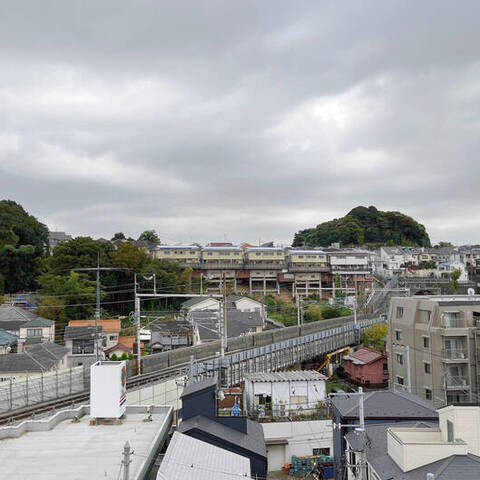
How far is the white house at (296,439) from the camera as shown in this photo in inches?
595

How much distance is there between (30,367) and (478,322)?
18.7m

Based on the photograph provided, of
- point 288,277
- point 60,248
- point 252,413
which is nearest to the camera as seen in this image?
point 252,413

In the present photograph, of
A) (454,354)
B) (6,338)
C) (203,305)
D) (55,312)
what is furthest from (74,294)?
(454,354)

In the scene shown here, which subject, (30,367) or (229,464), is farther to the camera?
(30,367)

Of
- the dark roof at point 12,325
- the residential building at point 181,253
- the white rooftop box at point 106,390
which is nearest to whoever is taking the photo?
the white rooftop box at point 106,390

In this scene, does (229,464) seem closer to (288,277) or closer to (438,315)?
(438,315)

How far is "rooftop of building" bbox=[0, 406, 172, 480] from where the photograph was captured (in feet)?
25.2

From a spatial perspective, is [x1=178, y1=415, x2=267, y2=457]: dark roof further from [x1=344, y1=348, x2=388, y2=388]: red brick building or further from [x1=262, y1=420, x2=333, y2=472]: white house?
[x1=344, y1=348, x2=388, y2=388]: red brick building

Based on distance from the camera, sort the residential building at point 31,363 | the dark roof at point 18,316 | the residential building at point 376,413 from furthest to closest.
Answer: the dark roof at point 18,316 < the residential building at point 31,363 < the residential building at point 376,413

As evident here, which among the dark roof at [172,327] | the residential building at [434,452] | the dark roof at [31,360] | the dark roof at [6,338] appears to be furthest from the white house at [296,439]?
the dark roof at [172,327]

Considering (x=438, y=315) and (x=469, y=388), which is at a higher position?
(x=438, y=315)

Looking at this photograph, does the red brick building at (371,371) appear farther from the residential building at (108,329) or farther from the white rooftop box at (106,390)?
the white rooftop box at (106,390)

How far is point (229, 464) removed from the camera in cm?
825

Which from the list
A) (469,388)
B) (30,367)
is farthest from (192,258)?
(469,388)
